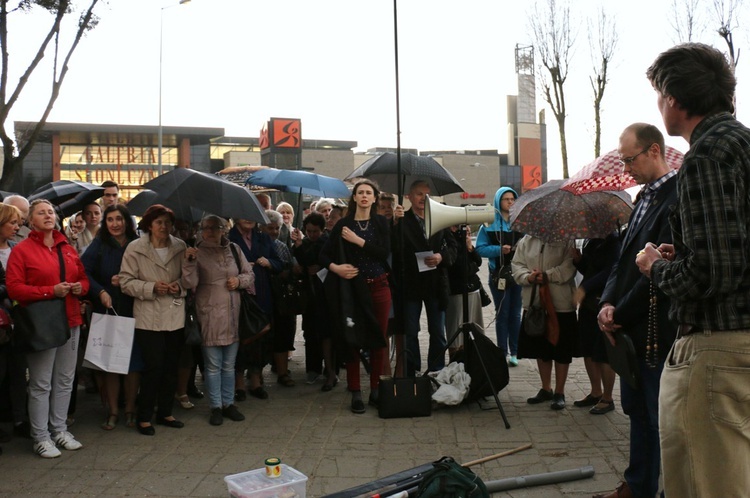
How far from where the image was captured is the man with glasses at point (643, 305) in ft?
11.9

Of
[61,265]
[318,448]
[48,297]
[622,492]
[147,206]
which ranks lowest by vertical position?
[318,448]

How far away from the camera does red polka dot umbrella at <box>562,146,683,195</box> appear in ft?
18.2

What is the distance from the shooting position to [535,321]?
253 inches

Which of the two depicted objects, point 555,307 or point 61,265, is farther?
point 555,307

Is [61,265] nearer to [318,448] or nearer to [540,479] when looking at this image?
[318,448]

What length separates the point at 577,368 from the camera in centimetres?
812

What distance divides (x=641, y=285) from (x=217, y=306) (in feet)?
12.6

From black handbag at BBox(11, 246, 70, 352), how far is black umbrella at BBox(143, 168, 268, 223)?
1.18 meters

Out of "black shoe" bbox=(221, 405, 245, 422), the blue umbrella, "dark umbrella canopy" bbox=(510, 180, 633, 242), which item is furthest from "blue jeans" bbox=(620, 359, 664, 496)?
the blue umbrella

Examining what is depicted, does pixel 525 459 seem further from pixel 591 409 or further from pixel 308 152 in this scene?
pixel 308 152

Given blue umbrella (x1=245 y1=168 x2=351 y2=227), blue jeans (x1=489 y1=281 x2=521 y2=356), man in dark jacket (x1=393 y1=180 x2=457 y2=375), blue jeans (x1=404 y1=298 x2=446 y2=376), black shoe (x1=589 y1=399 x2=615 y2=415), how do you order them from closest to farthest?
black shoe (x1=589 y1=399 x2=615 y2=415) < man in dark jacket (x1=393 y1=180 x2=457 y2=375) < blue jeans (x1=404 y1=298 x2=446 y2=376) < blue jeans (x1=489 y1=281 x2=521 y2=356) < blue umbrella (x1=245 y1=168 x2=351 y2=227)

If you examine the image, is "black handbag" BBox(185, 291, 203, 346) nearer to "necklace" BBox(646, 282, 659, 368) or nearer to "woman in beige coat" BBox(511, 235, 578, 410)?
"woman in beige coat" BBox(511, 235, 578, 410)

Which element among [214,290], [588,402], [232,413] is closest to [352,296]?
[214,290]

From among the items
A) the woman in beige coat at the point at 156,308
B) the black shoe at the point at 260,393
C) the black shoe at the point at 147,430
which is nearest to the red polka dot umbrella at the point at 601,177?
the woman in beige coat at the point at 156,308
